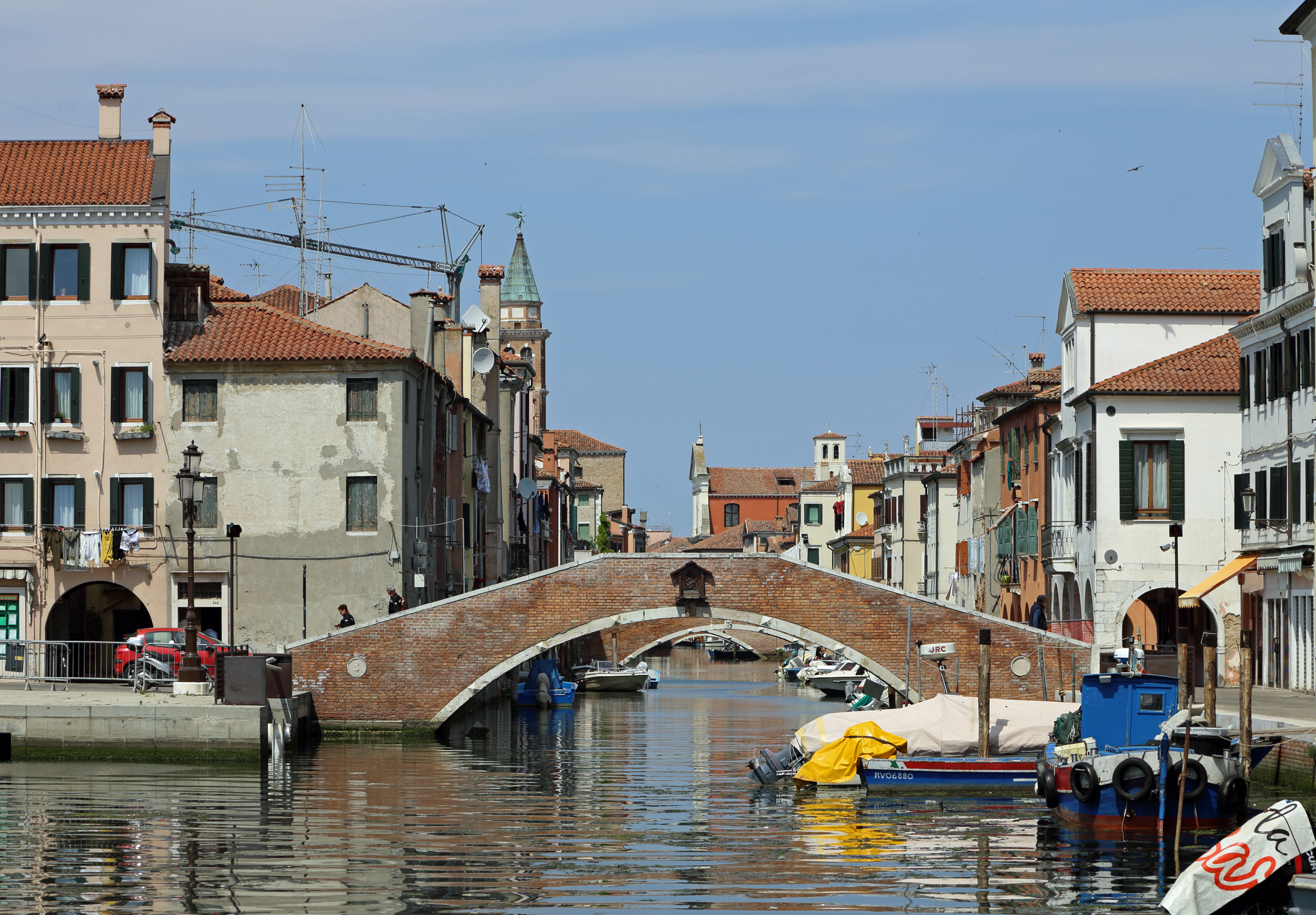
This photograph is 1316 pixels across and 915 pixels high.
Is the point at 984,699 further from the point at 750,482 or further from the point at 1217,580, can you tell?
the point at 750,482

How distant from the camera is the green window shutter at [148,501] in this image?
134 feet

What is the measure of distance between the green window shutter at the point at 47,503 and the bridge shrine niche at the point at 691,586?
13732 millimetres

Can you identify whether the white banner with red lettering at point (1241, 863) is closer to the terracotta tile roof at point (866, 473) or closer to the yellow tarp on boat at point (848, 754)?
the yellow tarp on boat at point (848, 754)

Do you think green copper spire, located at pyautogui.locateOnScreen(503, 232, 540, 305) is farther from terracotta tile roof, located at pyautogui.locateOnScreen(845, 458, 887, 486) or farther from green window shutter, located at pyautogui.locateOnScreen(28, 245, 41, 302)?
green window shutter, located at pyautogui.locateOnScreen(28, 245, 41, 302)

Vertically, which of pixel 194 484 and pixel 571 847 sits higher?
pixel 194 484

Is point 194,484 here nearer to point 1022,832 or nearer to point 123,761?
point 123,761

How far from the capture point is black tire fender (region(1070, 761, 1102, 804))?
25.0 m

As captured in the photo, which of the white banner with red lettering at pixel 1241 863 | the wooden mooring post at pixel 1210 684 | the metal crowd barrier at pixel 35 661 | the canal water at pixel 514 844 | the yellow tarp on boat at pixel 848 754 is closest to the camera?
the white banner with red lettering at pixel 1241 863

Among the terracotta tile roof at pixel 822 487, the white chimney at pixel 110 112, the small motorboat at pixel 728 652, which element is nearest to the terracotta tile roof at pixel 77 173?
the white chimney at pixel 110 112

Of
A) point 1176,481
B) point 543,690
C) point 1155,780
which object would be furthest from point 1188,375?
point 543,690

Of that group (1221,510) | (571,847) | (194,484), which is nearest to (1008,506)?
(1221,510)

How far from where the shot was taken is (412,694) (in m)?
38.3

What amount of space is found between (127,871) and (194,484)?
12233 millimetres

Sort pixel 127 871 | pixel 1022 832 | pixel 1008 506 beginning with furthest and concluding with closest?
pixel 1008 506, pixel 1022 832, pixel 127 871
